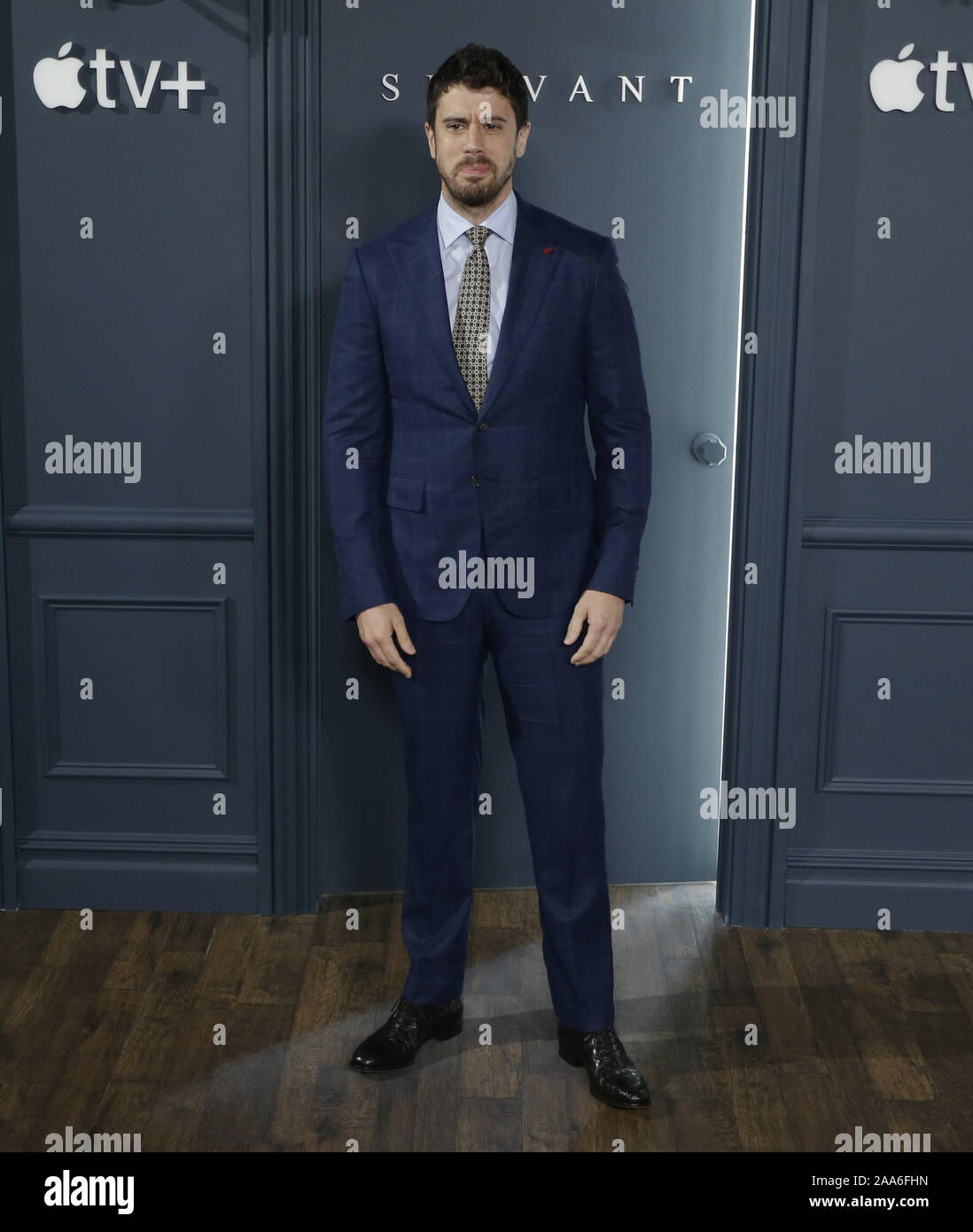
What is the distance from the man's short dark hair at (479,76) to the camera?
2.51 m

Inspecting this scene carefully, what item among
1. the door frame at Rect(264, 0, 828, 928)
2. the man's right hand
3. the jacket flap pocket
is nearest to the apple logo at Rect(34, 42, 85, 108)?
the door frame at Rect(264, 0, 828, 928)

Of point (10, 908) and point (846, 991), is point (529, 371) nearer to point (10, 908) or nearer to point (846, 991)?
point (846, 991)

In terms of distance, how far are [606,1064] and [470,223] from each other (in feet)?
5.14

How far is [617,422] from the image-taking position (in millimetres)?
2648

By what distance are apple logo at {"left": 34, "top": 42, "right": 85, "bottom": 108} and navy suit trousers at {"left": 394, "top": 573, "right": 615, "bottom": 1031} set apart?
4.52 ft

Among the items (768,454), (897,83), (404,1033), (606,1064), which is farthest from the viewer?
(768,454)

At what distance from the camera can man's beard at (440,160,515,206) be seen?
2529mm

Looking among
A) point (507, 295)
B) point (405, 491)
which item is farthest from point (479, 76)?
point (405, 491)

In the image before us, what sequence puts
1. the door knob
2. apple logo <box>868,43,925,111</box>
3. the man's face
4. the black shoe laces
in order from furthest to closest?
the door knob, apple logo <box>868,43,925,111</box>, the black shoe laces, the man's face

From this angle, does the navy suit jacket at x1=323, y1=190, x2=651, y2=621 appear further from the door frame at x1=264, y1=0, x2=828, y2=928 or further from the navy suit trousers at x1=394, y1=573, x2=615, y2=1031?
the door frame at x1=264, y1=0, x2=828, y2=928

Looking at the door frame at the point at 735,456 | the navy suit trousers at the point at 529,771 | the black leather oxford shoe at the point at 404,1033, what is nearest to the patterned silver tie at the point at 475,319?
the navy suit trousers at the point at 529,771

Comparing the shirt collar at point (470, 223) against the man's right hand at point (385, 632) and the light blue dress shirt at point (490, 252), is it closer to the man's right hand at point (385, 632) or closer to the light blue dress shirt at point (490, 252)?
the light blue dress shirt at point (490, 252)

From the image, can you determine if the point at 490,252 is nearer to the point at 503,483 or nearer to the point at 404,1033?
the point at 503,483

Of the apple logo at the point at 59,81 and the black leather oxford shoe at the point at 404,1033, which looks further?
the apple logo at the point at 59,81
